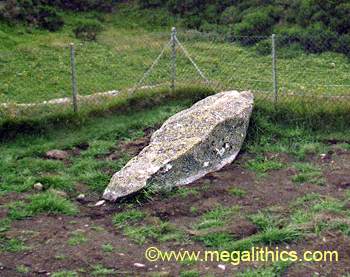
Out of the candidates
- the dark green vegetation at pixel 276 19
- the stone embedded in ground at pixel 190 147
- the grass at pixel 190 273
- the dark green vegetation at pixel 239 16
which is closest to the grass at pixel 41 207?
the stone embedded in ground at pixel 190 147

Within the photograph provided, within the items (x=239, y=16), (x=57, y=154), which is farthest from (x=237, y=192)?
(x=239, y=16)

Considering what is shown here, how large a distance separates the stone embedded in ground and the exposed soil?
0.16 meters

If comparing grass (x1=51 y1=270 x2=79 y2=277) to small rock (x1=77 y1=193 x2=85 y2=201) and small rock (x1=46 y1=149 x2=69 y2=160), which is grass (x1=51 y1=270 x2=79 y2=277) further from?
small rock (x1=46 y1=149 x2=69 y2=160)

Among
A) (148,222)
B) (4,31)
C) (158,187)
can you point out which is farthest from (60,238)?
(4,31)

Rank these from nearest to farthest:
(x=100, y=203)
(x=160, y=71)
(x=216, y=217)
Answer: (x=216, y=217), (x=100, y=203), (x=160, y=71)

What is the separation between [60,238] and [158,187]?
1.41 meters

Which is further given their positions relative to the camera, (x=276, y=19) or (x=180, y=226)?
(x=276, y=19)

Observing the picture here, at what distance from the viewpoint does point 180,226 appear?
663 cm

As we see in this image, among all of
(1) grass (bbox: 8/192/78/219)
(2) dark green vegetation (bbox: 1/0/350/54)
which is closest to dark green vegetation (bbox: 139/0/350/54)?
(2) dark green vegetation (bbox: 1/0/350/54)

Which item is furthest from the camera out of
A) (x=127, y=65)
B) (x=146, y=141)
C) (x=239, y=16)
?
(x=239, y=16)

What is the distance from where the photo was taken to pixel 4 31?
15000 millimetres

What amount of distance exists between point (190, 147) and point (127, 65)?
18.8 ft

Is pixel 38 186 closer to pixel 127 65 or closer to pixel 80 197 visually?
pixel 80 197

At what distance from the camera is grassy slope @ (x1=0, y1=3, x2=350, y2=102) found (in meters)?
11.4
